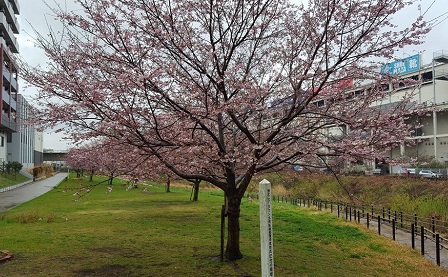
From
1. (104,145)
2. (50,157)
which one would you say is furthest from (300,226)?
(50,157)

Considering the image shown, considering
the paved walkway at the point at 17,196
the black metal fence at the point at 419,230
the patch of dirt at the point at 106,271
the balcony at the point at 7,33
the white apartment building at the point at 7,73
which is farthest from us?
the balcony at the point at 7,33

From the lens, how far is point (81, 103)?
7.81 meters

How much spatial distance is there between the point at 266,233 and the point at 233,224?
544 cm

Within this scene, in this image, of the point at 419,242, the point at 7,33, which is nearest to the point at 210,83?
the point at 419,242

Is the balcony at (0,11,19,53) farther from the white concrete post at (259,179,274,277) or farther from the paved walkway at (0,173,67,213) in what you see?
the white concrete post at (259,179,274,277)

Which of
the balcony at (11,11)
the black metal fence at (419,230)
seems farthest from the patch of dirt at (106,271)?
the balcony at (11,11)

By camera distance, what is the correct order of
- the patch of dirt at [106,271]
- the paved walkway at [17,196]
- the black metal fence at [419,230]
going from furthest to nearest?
the paved walkway at [17,196], the black metal fence at [419,230], the patch of dirt at [106,271]

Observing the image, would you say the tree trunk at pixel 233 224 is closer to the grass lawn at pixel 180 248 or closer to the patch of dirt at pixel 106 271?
the grass lawn at pixel 180 248

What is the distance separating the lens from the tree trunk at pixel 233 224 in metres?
10.1

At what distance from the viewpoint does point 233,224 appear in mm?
10188

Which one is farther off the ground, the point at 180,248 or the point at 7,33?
the point at 7,33

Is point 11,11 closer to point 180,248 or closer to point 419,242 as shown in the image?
point 180,248

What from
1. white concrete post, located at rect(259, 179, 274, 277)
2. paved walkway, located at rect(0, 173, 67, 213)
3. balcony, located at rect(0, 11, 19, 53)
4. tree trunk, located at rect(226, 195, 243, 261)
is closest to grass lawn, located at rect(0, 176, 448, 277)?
tree trunk, located at rect(226, 195, 243, 261)

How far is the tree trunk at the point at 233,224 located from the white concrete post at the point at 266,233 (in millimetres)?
5166
